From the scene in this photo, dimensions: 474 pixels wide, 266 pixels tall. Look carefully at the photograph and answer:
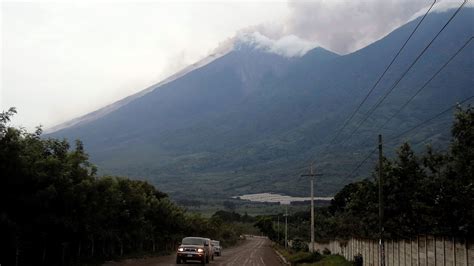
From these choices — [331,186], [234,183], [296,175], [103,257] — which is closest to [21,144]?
[103,257]

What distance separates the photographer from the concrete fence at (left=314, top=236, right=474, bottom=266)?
17375mm

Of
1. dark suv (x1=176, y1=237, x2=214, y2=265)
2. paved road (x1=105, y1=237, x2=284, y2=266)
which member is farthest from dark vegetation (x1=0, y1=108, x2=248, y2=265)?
dark suv (x1=176, y1=237, x2=214, y2=265)

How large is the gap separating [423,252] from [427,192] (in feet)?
16.6

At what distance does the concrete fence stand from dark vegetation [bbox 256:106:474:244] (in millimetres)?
357

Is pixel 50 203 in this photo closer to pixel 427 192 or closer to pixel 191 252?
pixel 191 252

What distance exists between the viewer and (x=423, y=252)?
21.6 metres

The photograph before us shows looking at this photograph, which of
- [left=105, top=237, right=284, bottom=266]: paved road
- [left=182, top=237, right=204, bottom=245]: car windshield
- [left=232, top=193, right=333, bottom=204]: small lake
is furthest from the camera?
[left=232, top=193, right=333, bottom=204]: small lake

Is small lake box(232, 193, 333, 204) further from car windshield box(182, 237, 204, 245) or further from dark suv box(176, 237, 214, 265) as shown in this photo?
dark suv box(176, 237, 214, 265)

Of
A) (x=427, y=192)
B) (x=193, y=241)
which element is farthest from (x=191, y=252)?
(x=427, y=192)

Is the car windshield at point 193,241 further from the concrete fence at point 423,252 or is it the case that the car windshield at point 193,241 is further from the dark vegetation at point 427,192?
the concrete fence at point 423,252

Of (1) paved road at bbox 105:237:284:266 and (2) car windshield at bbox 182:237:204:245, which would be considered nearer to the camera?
(2) car windshield at bbox 182:237:204:245

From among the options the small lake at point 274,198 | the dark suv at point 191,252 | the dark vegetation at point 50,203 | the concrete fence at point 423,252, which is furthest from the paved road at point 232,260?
the small lake at point 274,198

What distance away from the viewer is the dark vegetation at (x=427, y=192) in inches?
842

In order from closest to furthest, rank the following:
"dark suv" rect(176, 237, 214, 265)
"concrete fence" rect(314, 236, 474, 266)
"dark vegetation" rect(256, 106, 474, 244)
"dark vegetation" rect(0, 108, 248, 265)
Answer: "concrete fence" rect(314, 236, 474, 266) < "dark vegetation" rect(256, 106, 474, 244) < "dark vegetation" rect(0, 108, 248, 265) < "dark suv" rect(176, 237, 214, 265)
